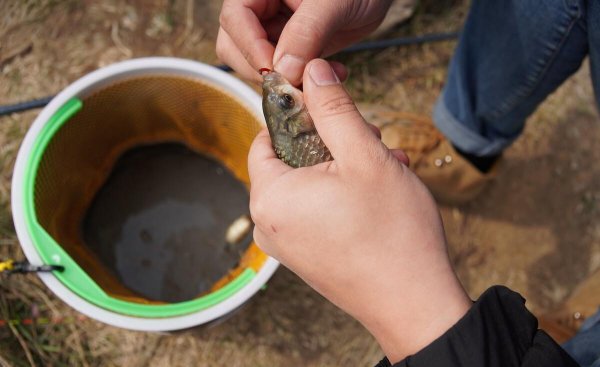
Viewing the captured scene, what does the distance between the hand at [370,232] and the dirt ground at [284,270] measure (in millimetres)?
1005

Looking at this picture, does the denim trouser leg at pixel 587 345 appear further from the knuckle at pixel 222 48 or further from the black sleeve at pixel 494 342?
the knuckle at pixel 222 48

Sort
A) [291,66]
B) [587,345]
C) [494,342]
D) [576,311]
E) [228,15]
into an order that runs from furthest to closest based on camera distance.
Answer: [576,311] → [587,345] → [228,15] → [291,66] → [494,342]

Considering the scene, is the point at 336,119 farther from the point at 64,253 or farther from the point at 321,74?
the point at 64,253

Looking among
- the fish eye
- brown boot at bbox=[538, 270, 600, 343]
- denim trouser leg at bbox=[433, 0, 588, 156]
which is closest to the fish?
the fish eye

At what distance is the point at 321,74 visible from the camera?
958 mm

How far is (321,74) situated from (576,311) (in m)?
1.37

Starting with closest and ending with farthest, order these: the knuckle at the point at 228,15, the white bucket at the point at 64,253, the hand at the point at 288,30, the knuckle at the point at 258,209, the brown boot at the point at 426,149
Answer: the knuckle at the point at 258,209, the hand at the point at 288,30, the knuckle at the point at 228,15, the white bucket at the point at 64,253, the brown boot at the point at 426,149

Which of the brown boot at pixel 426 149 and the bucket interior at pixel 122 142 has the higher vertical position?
the bucket interior at pixel 122 142

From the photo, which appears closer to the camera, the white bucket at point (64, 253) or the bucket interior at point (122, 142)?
the white bucket at point (64, 253)

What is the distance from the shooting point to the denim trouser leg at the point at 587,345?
1.23 meters

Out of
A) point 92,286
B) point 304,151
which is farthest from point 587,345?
point 92,286

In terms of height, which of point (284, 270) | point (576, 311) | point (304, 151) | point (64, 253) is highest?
point (304, 151)

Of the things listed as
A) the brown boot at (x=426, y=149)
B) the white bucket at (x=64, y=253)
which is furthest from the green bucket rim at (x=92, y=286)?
the brown boot at (x=426, y=149)

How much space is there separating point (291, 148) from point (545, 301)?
1466 millimetres
